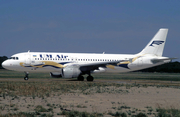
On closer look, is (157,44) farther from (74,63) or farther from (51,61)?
(51,61)

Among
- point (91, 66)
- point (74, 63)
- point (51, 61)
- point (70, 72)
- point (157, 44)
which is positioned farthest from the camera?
point (157, 44)

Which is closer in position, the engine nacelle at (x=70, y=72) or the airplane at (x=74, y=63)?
the engine nacelle at (x=70, y=72)

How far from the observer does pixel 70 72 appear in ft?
103

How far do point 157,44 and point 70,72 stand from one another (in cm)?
1589

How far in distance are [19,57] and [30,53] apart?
1.56 m

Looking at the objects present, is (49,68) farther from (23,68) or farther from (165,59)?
(165,59)

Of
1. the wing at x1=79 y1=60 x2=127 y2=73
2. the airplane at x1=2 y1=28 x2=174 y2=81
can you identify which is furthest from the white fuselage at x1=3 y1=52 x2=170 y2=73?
the wing at x1=79 y1=60 x2=127 y2=73

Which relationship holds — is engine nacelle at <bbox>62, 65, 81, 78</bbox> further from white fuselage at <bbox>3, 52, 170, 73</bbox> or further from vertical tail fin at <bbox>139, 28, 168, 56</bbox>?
vertical tail fin at <bbox>139, 28, 168, 56</bbox>

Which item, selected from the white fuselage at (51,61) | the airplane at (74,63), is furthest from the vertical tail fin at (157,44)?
the white fuselage at (51,61)

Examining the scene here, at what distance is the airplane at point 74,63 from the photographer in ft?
107

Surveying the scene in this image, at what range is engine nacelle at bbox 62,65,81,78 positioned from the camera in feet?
103

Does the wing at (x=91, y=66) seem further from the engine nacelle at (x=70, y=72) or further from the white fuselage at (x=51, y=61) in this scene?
the white fuselage at (x=51, y=61)

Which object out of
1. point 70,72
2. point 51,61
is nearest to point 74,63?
point 70,72

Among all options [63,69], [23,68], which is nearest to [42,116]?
[63,69]
